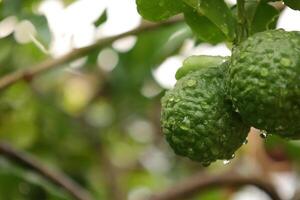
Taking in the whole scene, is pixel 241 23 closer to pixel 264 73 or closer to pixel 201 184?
pixel 264 73

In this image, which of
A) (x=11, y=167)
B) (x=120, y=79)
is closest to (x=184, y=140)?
(x=11, y=167)

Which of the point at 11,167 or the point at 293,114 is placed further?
the point at 11,167

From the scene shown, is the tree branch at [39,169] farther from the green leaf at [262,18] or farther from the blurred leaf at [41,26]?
the green leaf at [262,18]

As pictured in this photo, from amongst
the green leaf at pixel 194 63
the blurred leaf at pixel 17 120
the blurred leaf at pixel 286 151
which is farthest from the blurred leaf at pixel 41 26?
the blurred leaf at pixel 286 151

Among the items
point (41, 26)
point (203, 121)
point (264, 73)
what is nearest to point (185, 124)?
point (203, 121)

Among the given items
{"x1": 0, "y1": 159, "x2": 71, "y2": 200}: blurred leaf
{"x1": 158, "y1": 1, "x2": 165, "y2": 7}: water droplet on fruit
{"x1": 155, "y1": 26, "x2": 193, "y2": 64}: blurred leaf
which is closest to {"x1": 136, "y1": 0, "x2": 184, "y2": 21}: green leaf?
{"x1": 158, "y1": 1, "x2": 165, "y2": 7}: water droplet on fruit

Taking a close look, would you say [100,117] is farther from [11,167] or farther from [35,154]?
[11,167]
